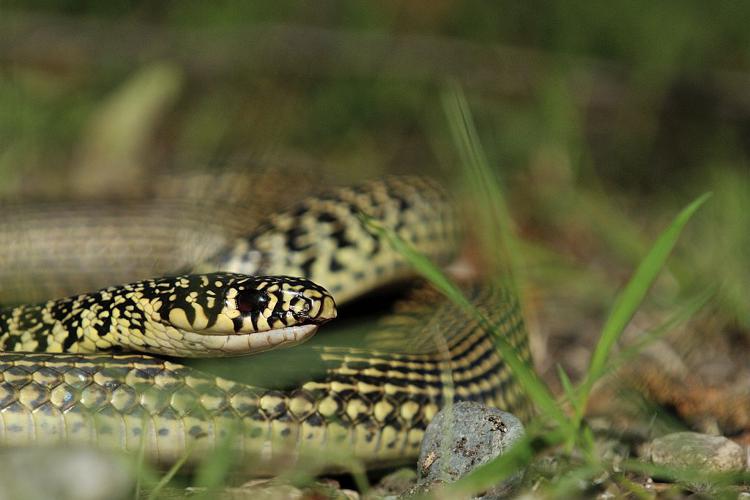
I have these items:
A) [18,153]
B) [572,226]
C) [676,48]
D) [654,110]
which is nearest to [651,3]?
[676,48]

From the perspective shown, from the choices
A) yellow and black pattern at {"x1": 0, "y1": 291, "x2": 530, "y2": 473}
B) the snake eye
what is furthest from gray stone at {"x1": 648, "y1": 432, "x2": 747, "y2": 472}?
the snake eye

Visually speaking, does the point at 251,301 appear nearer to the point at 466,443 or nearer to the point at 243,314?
the point at 243,314

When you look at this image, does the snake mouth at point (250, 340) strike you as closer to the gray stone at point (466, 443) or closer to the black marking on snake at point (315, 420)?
the black marking on snake at point (315, 420)

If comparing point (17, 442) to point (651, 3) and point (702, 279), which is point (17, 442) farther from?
point (651, 3)

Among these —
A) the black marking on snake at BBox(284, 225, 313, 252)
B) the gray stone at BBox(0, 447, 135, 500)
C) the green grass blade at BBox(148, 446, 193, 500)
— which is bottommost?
the green grass blade at BBox(148, 446, 193, 500)

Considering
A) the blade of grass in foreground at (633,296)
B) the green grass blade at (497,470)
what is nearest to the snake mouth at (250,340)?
the green grass blade at (497,470)

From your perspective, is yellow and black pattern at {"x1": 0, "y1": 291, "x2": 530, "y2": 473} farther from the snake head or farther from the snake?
the snake head
